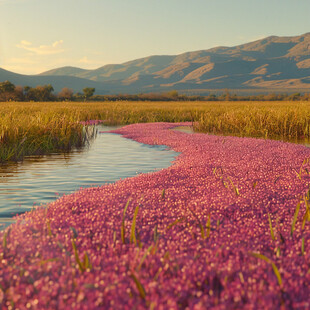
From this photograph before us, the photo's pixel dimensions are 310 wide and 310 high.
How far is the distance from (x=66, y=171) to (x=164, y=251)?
7.58 metres

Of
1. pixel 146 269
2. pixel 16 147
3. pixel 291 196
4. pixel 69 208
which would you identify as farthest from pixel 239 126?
pixel 146 269

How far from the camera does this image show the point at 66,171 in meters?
11.4

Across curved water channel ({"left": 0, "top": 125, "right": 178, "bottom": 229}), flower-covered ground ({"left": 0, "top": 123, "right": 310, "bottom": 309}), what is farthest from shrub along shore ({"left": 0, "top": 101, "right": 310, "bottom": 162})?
flower-covered ground ({"left": 0, "top": 123, "right": 310, "bottom": 309})

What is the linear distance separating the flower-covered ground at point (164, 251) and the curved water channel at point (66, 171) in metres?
1.59

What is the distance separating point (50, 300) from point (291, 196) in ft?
16.5

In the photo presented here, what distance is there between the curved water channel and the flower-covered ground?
62.7 inches

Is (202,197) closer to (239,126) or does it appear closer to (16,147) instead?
(16,147)

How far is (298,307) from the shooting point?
321cm

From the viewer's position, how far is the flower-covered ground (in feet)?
11.0

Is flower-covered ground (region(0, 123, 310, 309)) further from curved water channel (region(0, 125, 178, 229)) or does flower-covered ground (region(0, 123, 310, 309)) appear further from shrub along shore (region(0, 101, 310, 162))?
shrub along shore (region(0, 101, 310, 162))

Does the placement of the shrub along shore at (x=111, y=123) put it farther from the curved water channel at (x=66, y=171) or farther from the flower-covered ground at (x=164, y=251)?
the flower-covered ground at (x=164, y=251)

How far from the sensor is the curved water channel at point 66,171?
807 cm

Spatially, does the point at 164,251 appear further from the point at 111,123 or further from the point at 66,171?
the point at 111,123

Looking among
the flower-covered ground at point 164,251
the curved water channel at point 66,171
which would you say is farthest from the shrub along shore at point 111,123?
the flower-covered ground at point 164,251
